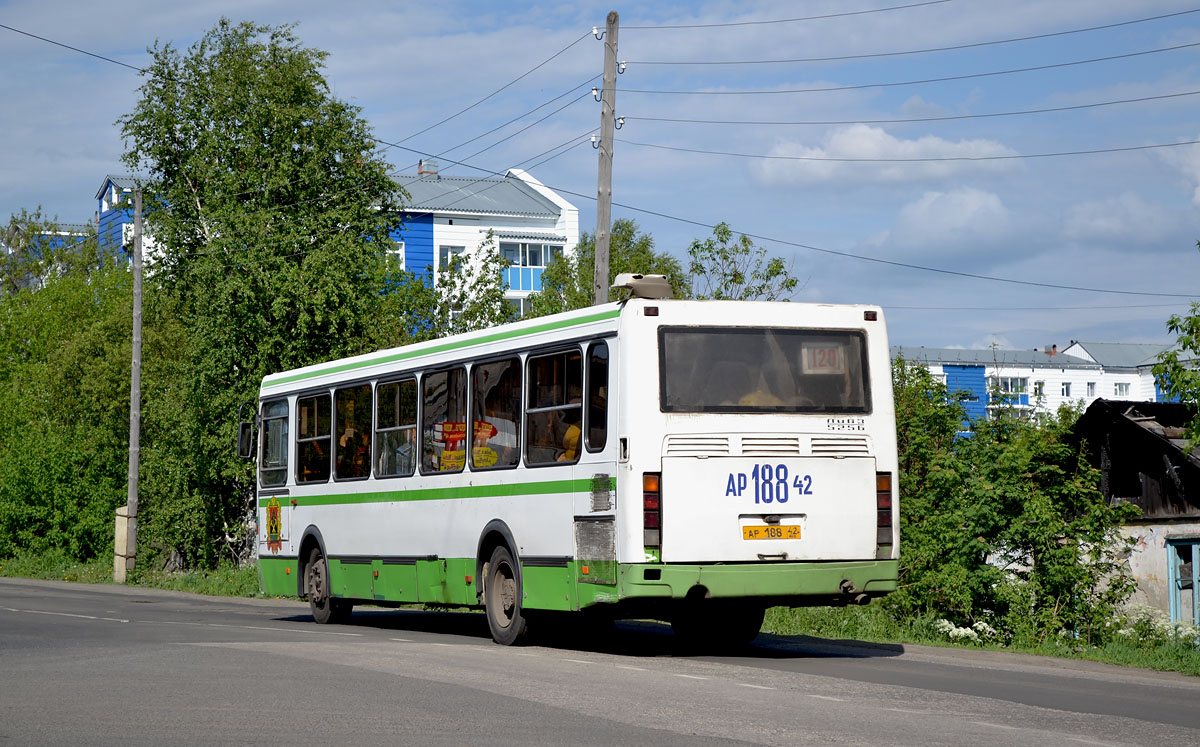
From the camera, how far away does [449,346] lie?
1677 cm

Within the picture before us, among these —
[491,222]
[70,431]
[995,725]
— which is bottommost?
[995,725]

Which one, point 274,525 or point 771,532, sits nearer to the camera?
point 771,532

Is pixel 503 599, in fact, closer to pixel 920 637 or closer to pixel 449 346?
pixel 449 346

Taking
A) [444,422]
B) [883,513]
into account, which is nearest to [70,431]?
[444,422]

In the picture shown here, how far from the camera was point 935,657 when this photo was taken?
1530cm

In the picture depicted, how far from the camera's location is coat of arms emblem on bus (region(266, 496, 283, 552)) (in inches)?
836

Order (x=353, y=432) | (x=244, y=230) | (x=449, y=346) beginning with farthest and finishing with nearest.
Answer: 1. (x=244, y=230)
2. (x=353, y=432)
3. (x=449, y=346)

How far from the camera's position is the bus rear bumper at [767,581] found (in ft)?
43.8

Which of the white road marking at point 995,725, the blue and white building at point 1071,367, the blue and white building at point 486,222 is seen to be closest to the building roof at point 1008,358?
the blue and white building at point 1071,367

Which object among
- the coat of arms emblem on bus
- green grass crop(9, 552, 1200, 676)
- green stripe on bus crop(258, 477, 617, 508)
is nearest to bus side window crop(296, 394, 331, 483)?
green stripe on bus crop(258, 477, 617, 508)

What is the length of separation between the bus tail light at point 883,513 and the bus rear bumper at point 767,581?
14 cm

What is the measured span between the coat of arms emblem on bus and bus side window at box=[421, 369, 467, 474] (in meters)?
4.67

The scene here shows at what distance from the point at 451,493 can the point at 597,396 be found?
3.24 metres

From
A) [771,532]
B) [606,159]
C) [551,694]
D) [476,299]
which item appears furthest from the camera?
[476,299]
